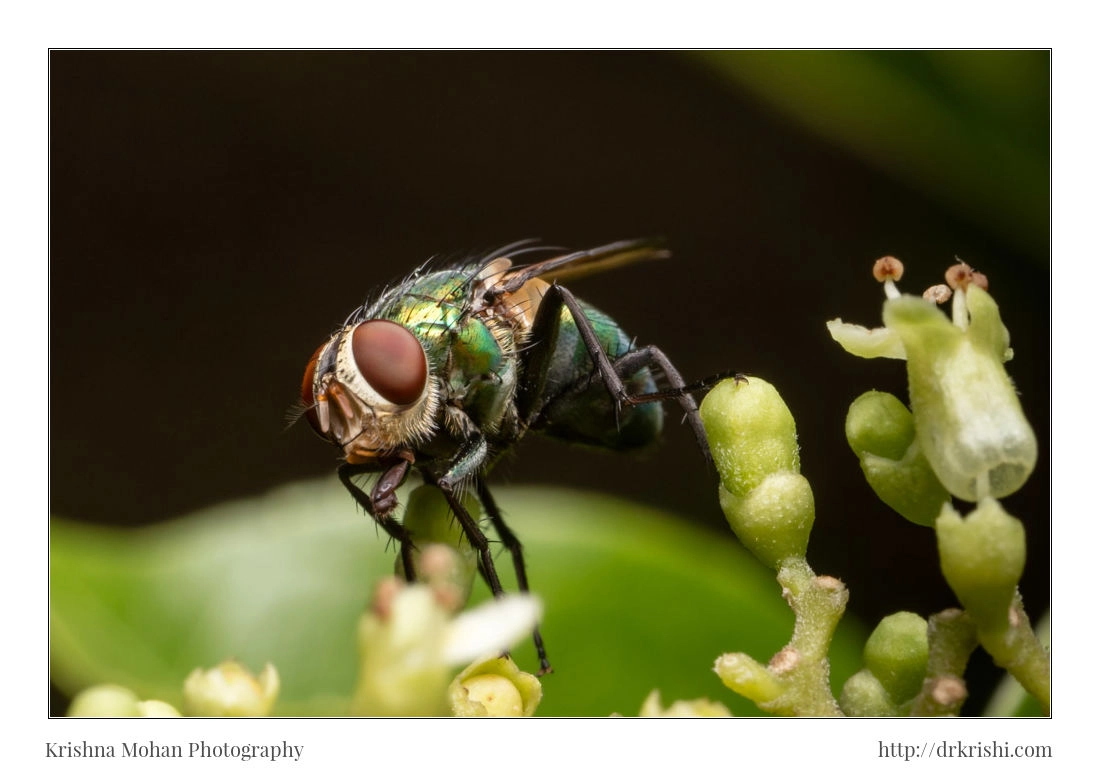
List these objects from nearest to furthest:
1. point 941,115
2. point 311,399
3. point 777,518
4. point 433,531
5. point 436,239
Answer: point 777,518 < point 433,531 < point 311,399 < point 941,115 < point 436,239

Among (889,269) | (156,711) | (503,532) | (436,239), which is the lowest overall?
(156,711)

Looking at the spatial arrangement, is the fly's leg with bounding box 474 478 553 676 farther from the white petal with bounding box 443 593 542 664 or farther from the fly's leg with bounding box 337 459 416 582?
the white petal with bounding box 443 593 542 664

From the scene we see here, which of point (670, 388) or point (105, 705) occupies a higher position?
point (670, 388)

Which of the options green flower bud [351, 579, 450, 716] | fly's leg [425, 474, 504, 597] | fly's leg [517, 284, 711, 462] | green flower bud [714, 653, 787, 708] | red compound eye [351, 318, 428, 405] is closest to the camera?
green flower bud [351, 579, 450, 716]

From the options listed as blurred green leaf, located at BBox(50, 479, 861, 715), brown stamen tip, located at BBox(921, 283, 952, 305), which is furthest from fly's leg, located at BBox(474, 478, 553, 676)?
brown stamen tip, located at BBox(921, 283, 952, 305)

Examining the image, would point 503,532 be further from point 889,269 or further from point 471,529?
point 889,269

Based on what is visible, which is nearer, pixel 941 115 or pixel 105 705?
pixel 105 705

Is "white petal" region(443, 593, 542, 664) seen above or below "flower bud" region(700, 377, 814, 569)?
below

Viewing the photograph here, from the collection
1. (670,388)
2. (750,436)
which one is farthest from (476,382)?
(750,436)
